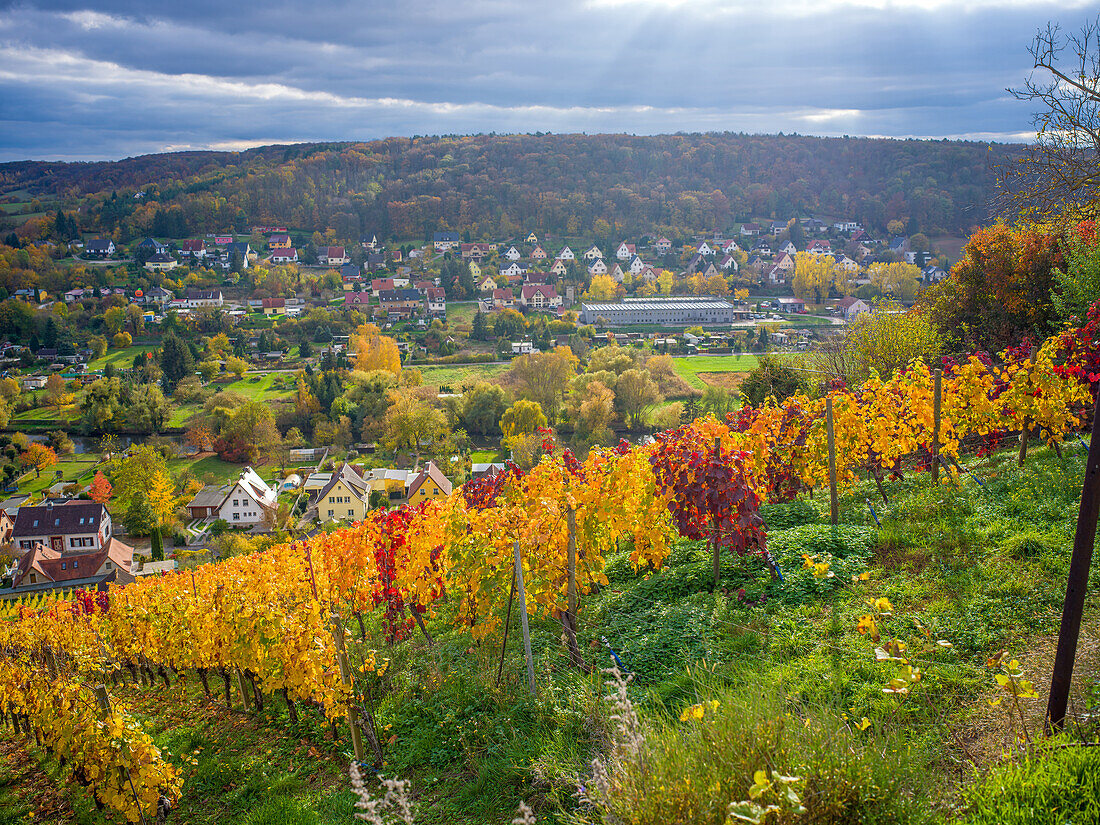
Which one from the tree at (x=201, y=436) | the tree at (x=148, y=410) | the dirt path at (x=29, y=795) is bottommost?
the tree at (x=201, y=436)

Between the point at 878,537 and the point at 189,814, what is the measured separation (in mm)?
6658

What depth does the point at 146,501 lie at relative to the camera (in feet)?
109

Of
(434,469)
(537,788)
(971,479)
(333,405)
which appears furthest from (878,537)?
(333,405)

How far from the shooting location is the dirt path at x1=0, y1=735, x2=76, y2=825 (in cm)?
627

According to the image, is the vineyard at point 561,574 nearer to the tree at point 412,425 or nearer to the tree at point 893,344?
the tree at point 893,344

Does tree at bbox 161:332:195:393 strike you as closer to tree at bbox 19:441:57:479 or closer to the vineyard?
tree at bbox 19:441:57:479

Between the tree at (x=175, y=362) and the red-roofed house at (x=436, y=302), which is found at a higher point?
the red-roofed house at (x=436, y=302)

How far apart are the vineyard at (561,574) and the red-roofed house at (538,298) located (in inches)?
2813

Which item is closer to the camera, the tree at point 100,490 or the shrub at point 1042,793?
the shrub at point 1042,793

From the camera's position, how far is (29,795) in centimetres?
686

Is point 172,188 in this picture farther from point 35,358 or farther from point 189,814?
point 189,814

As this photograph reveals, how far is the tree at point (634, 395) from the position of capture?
1631 inches

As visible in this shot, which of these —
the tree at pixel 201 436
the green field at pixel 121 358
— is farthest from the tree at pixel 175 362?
the tree at pixel 201 436

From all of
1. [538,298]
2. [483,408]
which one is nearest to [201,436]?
[483,408]
